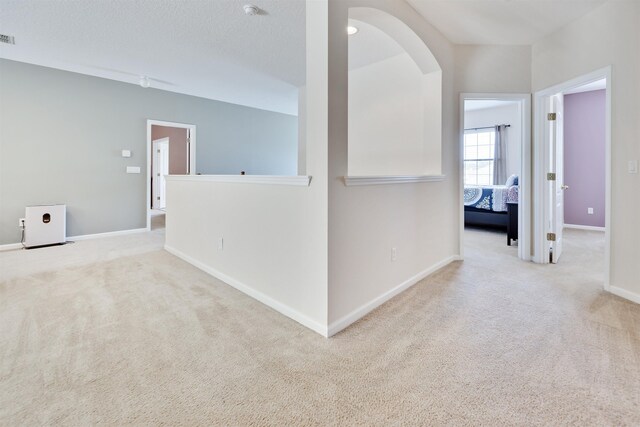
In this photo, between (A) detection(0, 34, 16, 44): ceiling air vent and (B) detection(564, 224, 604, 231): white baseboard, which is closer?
(A) detection(0, 34, 16, 44): ceiling air vent

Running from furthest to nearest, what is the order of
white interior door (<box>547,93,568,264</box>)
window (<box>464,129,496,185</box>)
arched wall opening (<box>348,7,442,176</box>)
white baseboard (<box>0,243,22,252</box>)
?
window (<box>464,129,496,185</box>) < white baseboard (<box>0,243,22,252</box>) < white interior door (<box>547,93,568,264</box>) < arched wall opening (<box>348,7,442,176</box>)

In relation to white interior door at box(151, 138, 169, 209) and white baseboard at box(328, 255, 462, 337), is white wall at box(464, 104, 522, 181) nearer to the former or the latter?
white baseboard at box(328, 255, 462, 337)

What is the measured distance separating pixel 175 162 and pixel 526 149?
7808 mm

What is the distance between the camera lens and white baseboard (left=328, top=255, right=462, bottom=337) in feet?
6.26

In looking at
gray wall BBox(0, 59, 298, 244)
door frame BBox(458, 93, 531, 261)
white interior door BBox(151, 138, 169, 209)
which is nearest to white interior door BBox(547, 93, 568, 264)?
door frame BBox(458, 93, 531, 261)

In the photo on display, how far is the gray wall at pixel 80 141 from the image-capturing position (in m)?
4.09

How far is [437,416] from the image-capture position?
48.4 inches

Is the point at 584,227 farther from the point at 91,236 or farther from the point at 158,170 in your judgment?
the point at 158,170

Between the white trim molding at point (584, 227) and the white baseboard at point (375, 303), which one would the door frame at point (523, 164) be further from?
the white trim molding at point (584, 227)

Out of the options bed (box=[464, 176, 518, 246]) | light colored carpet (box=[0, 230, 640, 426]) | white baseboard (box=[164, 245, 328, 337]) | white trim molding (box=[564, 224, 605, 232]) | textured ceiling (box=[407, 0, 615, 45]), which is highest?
textured ceiling (box=[407, 0, 615, 45])

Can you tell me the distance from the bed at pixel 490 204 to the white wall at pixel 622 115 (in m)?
2.20

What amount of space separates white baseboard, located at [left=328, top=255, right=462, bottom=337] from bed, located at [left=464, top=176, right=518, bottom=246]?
8.02ft

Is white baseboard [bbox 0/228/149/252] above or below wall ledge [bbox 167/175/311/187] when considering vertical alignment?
below

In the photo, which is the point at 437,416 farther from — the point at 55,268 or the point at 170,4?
the point at 55,268
